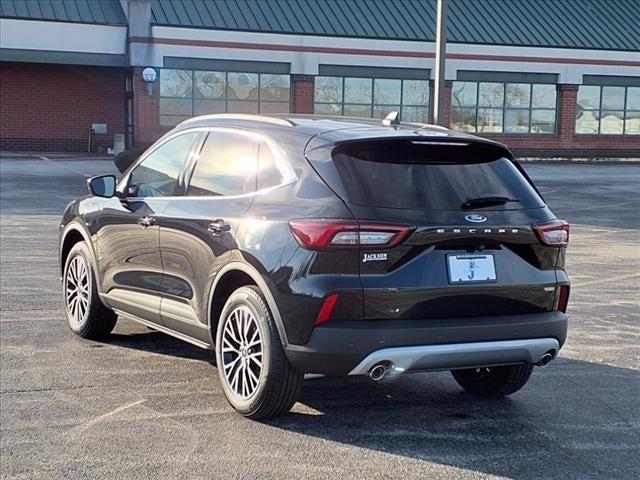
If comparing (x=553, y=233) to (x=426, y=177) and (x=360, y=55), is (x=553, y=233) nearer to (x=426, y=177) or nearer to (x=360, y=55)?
(x=426, y=177)

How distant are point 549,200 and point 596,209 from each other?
5.67ft

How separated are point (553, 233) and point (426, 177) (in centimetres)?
85

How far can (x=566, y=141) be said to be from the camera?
36.3 meters

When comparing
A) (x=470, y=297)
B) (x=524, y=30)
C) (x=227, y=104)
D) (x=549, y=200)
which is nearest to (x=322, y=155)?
(x=470, y=297)

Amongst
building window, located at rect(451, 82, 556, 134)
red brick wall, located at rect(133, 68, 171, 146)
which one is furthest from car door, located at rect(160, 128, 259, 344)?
building window, located at rect(451, 82, 556, 134)

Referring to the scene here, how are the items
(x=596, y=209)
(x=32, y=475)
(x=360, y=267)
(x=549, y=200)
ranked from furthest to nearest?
(x=549, y=200) < (x=596, y=209) < (x=360, y=267) < (x=32, y=475)

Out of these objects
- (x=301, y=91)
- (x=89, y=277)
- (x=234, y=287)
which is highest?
(x=301, y=91)

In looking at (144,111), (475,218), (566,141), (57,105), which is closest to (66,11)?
(57,105)

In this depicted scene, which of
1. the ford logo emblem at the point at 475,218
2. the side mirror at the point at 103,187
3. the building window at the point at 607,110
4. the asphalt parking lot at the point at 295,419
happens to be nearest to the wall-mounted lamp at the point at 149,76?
the building window at the point at 607,110

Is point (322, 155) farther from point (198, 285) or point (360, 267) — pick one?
point (198, 285)

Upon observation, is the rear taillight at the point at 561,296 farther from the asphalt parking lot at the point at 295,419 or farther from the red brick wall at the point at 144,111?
the red brick wall at the point at 144,111

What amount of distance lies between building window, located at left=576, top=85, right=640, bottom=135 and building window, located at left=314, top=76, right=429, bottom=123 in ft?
23.0

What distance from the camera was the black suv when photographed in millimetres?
4660

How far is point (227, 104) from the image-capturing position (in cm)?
3147
